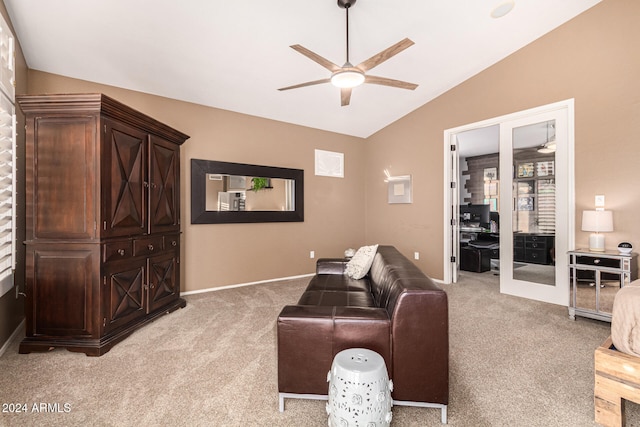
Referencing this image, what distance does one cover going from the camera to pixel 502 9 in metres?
3.04

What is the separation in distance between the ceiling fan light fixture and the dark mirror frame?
7.63ft

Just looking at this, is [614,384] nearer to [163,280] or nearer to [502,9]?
[502,9]

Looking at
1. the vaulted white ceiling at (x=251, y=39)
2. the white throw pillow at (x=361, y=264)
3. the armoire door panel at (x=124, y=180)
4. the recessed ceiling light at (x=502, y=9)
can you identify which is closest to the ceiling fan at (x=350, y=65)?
the vaulted white ceiling at (x=251, y=39)

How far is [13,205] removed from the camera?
95.2 inches

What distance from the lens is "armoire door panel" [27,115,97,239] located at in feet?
7.80

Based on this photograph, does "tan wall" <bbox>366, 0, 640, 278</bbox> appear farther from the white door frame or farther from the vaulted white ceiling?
the vaulted white ceiling

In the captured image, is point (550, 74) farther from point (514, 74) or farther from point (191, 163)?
point (191, 163)

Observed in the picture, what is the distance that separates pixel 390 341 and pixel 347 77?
83.6 inches

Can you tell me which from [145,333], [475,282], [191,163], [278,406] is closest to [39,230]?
[145,333]

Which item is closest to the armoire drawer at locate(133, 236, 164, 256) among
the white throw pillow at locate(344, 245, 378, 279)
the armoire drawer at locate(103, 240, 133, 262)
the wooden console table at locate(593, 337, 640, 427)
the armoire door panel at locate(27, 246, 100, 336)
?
the armoire drawer at locate(103, 240, 133, 262)

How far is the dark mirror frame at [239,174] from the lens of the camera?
4082 millimetres

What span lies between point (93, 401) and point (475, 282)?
4.86 meters

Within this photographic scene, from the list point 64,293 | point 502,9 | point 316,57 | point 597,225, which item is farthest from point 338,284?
point 502,9

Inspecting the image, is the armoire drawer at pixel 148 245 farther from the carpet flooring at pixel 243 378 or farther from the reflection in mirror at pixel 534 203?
the reflection in mirror at pixel 534 203
